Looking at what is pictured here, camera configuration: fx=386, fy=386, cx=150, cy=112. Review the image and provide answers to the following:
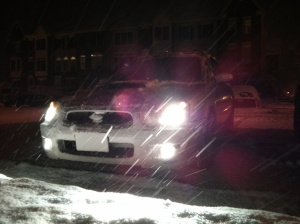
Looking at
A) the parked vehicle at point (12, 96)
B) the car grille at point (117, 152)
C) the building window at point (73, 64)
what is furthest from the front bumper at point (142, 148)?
the building window at point (73, 64)

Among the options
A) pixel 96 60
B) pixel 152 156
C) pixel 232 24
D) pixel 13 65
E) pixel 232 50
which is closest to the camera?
pixel 152 156

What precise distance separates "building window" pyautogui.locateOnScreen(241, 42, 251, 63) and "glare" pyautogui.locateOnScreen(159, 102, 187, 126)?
118 ft

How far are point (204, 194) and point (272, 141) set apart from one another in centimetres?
449

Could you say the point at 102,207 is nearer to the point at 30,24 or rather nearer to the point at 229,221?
the point at 229,221

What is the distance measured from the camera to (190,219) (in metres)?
3.15

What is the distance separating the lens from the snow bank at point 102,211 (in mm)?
3094

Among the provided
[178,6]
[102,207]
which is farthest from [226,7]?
[102,207]

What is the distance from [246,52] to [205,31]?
4730 millimetres

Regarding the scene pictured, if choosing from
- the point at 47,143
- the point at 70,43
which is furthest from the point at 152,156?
the point at 70,43

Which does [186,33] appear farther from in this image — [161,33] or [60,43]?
[60,43]

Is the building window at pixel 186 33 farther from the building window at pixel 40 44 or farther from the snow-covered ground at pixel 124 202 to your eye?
the snow-covered ground at pixel 124 202

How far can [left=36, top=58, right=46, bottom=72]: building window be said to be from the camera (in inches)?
2143

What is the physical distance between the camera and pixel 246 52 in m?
39.4

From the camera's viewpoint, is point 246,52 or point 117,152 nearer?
point 117,152
